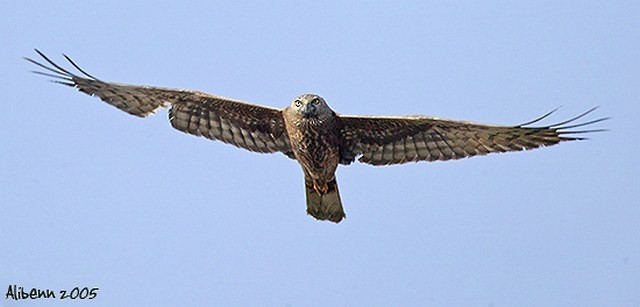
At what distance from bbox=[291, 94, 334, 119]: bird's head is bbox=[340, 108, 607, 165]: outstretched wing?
615 mm

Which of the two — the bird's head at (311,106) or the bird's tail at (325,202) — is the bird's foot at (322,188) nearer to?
the bird's tail at (325,202)

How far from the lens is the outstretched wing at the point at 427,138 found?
21.3 metres

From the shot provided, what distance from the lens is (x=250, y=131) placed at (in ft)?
73.9

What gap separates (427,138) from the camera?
22016 mm

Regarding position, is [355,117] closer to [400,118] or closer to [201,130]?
[400,118]

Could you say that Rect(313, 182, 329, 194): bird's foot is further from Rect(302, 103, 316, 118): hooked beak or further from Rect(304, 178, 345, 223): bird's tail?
Rect(302, 103, 316, 118): hooked beak

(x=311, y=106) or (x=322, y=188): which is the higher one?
(x=311, y=106)

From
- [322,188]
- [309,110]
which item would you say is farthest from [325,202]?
[309,110]

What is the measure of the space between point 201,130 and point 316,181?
69.6 inches

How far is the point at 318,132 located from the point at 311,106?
0.40m

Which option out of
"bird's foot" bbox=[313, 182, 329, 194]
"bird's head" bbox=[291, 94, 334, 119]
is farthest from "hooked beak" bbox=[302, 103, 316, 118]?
"bird's foot" bbox=[313, 182, 329, 194]

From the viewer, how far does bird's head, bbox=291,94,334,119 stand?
21281 millimetres

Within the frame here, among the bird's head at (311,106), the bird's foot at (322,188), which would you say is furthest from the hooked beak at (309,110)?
the bird's foot at (322,188)

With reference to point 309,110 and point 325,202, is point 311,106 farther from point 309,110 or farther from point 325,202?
point 325,202
